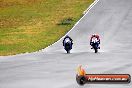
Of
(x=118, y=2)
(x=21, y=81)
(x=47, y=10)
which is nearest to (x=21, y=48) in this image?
(x=21, y=81)

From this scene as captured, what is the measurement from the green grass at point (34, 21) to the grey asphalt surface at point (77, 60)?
175cm

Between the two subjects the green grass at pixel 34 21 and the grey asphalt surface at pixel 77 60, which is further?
the green grass at pixel 34 21

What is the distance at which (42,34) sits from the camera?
38656mm

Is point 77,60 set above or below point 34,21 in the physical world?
below

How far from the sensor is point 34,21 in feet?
148

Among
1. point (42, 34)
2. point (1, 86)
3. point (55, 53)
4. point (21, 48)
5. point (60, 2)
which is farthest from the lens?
point (60, 2)

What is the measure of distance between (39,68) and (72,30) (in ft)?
54.1

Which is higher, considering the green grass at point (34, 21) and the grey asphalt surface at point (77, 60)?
the green grass at point (34, 21)

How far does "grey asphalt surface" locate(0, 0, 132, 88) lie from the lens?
19.2 meters

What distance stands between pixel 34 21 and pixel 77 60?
65.7 ft

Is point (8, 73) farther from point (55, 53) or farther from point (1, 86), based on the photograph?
point (55, 53)

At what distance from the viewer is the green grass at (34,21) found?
34000mm

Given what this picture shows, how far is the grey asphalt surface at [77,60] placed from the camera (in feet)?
63.2

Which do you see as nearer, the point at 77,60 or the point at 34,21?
the point at 77,60
